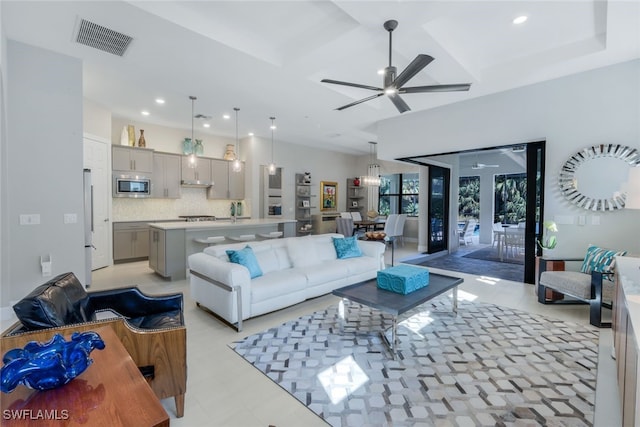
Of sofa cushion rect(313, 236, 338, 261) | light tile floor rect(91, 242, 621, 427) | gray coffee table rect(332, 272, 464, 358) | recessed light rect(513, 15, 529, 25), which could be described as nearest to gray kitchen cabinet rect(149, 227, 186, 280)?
light tile floor rect(91, 242, 621, 427)

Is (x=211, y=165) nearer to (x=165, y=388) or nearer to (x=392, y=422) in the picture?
(x=165, y=388)

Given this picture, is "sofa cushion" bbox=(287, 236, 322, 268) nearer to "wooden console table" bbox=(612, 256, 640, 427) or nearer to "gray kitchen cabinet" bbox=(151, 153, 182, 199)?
"wooden console table" bbox=(612, 256, 640, 427)

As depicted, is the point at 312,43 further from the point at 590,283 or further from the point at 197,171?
the point at 197,171

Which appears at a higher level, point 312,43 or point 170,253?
point 312,43

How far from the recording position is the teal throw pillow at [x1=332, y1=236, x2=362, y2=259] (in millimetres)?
4586

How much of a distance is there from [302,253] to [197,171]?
4.71 m

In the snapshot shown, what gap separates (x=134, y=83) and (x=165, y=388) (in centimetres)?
459

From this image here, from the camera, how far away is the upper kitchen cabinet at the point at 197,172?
7355 mm

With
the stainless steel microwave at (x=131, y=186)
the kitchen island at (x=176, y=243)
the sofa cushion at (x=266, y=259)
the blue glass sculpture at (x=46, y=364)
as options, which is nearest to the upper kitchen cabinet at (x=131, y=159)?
the stainless steel microwave at (x=131, y=186)

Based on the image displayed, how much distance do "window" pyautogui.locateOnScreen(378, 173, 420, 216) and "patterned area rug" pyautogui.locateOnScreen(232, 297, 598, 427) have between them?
6796mm

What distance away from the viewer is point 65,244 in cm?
382

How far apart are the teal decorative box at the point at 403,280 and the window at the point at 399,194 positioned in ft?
23.4

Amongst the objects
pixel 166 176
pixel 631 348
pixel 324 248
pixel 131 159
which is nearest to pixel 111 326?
pixel 631 348

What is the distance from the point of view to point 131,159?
21.2ft
